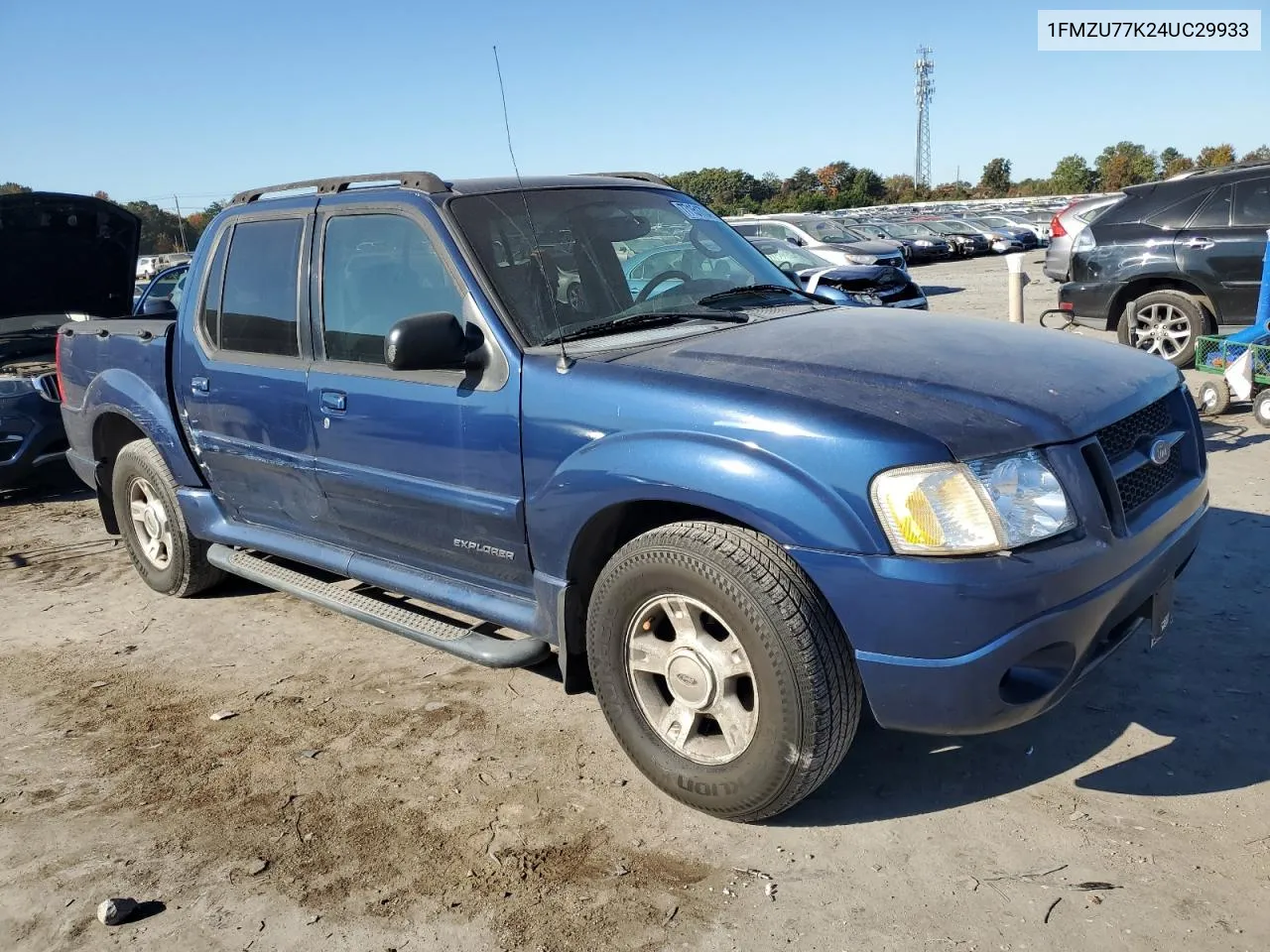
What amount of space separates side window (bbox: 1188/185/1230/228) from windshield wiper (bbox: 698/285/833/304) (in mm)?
6324

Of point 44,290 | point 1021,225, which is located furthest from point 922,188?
point 44,290

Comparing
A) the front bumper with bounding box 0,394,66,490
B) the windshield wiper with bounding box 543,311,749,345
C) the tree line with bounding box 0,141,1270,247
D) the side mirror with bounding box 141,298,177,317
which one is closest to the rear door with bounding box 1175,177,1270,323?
the windshield wiper with bounding box 543,311,749,345

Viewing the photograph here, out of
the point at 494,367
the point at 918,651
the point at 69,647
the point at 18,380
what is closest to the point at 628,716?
the point at 918,651

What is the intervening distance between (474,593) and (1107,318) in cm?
783

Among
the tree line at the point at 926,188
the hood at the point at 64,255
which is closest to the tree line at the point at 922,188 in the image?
the tree line at the point at 926,188

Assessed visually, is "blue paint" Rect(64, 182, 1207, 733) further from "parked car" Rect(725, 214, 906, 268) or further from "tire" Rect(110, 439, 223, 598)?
"parked car" Rect(725, 214, 906, 268)

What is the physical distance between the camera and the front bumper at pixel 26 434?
301 inches

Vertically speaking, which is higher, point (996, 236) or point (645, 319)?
point (996, 236)

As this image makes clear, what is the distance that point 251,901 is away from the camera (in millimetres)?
2857

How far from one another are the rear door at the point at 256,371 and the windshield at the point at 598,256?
0.97 m

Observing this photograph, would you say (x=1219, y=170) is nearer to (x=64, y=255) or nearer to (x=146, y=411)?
(x=146, y=411)

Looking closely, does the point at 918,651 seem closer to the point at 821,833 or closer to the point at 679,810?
the point at 821,833

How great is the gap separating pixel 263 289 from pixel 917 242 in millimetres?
27721

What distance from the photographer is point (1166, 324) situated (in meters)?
9.08
